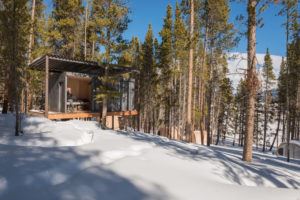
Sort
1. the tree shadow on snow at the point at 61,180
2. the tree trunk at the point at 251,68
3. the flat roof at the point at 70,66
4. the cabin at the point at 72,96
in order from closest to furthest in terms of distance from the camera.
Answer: the tree shadow on snow at the point at 61,180 → the tree trunk at the point at 251,68 → the flat roof at the point at 70,66 → the cabin at the point at 72,96

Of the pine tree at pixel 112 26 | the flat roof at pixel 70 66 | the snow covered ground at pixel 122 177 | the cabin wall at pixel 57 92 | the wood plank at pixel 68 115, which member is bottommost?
the snow covered ground at pixel 122 177

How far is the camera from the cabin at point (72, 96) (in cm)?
1526

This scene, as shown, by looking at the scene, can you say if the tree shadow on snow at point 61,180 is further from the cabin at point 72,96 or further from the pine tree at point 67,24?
the pine tree at point 67,24

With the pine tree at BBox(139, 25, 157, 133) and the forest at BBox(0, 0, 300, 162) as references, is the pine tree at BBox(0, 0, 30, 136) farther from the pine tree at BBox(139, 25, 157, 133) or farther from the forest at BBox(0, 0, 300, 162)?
the pine tree at BBox(139, 25, 157, 133)

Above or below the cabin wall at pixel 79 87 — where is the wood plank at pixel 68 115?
below

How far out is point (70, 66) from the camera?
17062mm

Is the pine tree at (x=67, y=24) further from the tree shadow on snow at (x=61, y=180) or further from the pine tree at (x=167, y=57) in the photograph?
the tree shadow on snow at (x=61, y=180)

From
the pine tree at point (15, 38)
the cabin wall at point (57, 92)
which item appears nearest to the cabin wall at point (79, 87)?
the cabin wall at point (57, 92)

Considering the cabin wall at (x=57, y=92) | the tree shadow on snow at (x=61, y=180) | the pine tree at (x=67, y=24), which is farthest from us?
the pine tree at (x=67, y=24)

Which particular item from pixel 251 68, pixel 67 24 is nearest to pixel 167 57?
pixel 67 24

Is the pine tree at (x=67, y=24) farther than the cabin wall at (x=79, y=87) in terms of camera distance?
Yes

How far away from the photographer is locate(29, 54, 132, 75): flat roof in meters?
14.4

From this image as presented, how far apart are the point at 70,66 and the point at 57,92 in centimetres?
183

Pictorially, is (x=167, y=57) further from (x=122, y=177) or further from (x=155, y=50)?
(x=122, y=177)
